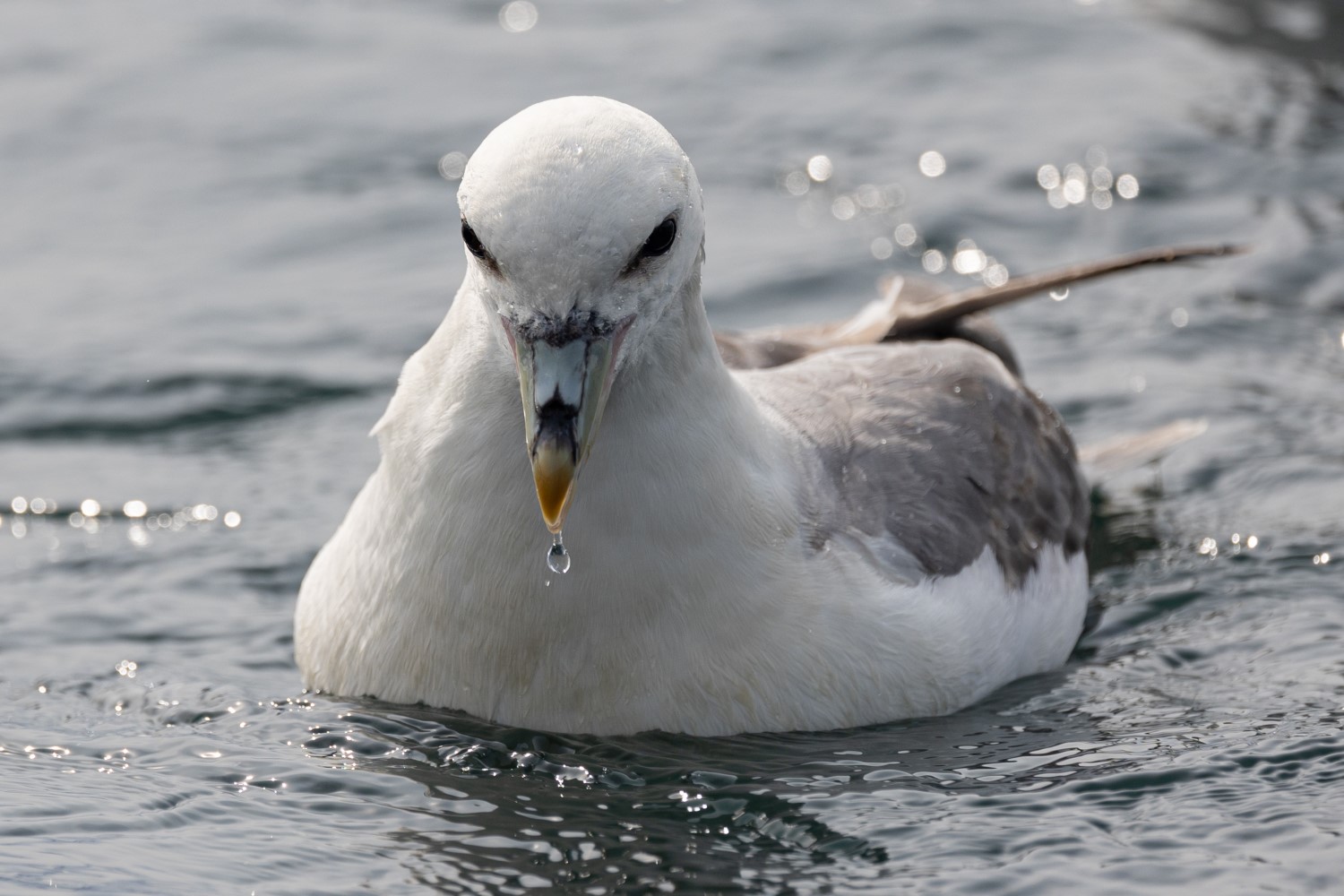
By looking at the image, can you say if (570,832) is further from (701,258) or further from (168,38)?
(168,38)

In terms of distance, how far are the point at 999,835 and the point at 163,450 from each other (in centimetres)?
421

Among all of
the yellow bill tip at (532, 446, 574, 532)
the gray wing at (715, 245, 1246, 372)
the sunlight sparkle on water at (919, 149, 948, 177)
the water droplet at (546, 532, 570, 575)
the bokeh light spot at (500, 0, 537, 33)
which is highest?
the bokeh light spot at (500, 0, 537, 33)

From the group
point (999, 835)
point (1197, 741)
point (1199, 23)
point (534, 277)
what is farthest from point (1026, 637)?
point (1199, 23)

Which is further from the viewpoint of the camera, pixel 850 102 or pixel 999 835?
pixel 850 102

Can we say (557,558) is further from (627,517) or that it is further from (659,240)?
(659,240)

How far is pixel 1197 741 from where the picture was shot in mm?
5570

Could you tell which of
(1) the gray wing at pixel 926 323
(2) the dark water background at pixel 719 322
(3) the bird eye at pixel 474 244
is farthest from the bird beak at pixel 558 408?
(1) the gray wing at pixel 926 323

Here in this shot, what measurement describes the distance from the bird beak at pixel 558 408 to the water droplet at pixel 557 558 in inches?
15.9

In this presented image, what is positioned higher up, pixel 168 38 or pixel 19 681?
pixel 168 38

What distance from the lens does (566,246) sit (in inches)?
176

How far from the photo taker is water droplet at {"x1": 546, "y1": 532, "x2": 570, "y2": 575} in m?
5.02

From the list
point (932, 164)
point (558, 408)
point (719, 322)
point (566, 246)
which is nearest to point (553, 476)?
point (558, 408)

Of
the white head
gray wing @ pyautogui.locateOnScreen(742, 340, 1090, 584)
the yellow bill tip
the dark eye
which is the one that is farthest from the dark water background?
the dark eye

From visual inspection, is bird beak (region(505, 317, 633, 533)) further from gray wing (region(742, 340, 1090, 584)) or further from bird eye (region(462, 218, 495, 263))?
gray wing (region(742, 340, 1090, 584))
